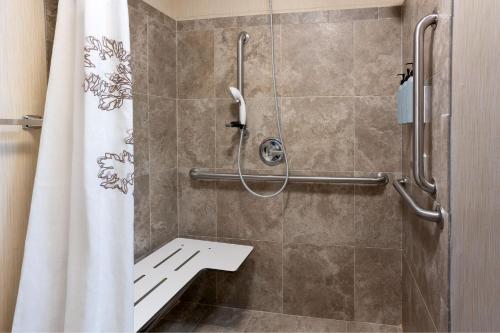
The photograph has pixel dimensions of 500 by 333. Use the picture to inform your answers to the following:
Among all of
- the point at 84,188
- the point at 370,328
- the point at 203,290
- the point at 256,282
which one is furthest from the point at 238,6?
the point at 370,328

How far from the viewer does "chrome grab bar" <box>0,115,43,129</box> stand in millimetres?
979

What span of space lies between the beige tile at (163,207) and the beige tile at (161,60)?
19.7 inches

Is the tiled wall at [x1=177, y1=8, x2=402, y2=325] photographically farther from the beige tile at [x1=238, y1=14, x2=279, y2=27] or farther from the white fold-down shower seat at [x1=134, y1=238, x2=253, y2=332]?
the white fold-down shower seat at [x1=134, y1=238, x2=253, y2=332]

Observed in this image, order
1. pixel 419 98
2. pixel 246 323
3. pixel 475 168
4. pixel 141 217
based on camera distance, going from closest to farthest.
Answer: pixel 475 168 < pixel 419 98 < pixel 141 217 < pixel 246 323

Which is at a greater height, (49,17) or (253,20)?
(253,20)

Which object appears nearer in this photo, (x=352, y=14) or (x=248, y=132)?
(x=352, y=14)

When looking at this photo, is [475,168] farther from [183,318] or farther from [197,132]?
[183,318]

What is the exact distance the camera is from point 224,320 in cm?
212

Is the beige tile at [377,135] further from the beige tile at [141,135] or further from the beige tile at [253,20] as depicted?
the beige tile at [141,135]

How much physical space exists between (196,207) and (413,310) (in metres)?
1.36

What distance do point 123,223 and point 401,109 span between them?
127 centimetres

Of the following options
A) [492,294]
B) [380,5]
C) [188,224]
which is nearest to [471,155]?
[492,294]

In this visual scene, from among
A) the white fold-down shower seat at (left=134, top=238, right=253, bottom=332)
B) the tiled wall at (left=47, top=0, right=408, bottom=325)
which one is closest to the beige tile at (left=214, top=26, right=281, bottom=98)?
the tiled wall at (left=47, top=0, right=408, bottom=325)

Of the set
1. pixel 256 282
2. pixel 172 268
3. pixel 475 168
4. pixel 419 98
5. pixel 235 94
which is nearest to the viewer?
pixel 475 168
